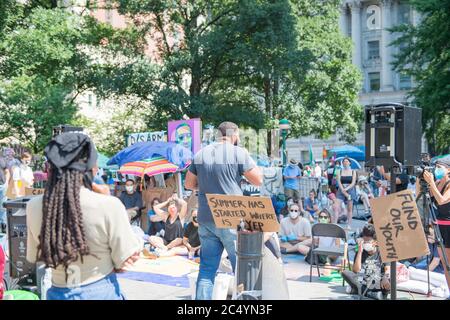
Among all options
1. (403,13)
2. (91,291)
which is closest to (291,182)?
(91,291)

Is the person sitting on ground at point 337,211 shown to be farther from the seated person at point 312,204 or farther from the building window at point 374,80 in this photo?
the building window at point 374,80

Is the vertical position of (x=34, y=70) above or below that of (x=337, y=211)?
above

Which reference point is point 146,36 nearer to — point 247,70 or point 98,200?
point 247,70

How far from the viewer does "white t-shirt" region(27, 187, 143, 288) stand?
3.21 m

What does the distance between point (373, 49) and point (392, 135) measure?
6161 centimetres

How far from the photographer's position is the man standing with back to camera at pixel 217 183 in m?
5.57

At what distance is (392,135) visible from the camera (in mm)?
6578

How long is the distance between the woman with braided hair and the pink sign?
1136cm

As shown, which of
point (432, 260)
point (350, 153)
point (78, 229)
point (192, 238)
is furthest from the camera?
point (350, 153)

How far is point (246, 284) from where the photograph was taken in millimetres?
5262

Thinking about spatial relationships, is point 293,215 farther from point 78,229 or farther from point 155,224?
point 78,229

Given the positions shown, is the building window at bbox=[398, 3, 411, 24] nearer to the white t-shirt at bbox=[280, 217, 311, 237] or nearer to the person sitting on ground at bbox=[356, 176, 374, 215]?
the person sitting on ground at bbox=[356, 176, 374, 215]

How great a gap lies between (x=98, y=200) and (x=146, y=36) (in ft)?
80.8
